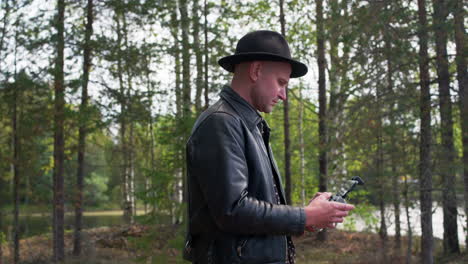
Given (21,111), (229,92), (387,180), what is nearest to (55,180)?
(21,111)

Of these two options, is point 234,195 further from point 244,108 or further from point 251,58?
point 251,58

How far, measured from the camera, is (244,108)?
238 centimetres

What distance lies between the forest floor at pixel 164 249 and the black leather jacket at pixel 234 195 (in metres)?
6.42

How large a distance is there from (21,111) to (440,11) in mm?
9654

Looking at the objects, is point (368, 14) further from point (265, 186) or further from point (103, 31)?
point (265, 186)

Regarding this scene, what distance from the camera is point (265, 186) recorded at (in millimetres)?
2271

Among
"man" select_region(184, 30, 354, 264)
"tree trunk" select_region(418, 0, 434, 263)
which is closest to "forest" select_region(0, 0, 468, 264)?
"tree trunk" select_region(418, 0, 434, 263)

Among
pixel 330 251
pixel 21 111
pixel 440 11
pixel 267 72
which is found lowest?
pixel 330 251

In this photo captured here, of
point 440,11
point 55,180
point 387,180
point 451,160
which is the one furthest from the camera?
point 55,180

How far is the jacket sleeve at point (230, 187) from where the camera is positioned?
209cm

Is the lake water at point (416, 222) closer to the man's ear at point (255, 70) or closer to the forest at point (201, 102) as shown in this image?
the forest at point (201, 102)

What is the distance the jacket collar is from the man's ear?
12cm

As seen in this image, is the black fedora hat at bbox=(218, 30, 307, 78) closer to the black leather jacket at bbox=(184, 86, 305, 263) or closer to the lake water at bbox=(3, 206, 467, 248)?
the black leather jacket at bbox=(184, 86, 305, 263)

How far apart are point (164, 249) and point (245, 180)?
6913 mm
